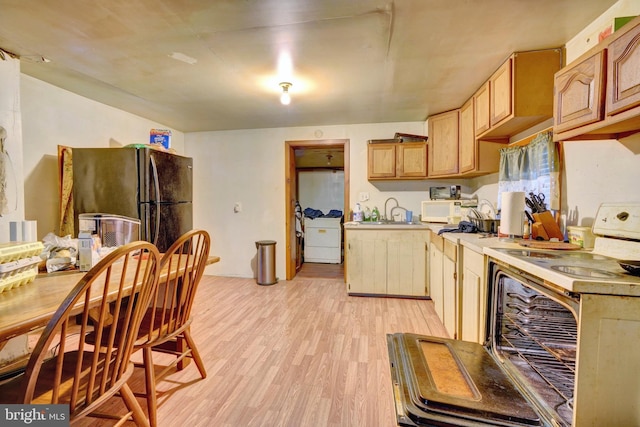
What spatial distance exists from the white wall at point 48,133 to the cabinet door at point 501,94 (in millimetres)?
3811

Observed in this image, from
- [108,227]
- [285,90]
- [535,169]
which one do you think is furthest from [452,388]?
[285,90]

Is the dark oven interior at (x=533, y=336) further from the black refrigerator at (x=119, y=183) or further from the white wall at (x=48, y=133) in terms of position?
the white wall at (x=48, y=133)

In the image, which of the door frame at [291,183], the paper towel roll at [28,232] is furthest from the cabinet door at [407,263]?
the paper towel roll at [28,232]

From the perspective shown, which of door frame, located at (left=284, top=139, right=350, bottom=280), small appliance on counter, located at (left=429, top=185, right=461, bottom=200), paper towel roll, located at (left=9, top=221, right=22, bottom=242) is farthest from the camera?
door frame, located at (left=284, top=139, right=350, bottom=280)

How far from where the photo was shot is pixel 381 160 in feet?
12.0

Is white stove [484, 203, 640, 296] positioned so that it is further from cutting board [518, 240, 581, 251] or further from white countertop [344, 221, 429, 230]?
white countertop [344, 221, 429, 230]

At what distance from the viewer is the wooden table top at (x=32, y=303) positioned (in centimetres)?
84

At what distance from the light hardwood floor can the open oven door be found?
1.84ft

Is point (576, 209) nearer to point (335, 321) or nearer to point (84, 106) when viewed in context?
point (335, 321)

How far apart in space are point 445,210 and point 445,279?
1190mm

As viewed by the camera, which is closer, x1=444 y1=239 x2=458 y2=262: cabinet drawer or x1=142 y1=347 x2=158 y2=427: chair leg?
x1=142 y1=347 x2=158 y2=427: chair leg

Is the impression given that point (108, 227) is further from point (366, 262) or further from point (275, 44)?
point (366, 262)

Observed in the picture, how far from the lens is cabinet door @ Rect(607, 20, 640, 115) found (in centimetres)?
107

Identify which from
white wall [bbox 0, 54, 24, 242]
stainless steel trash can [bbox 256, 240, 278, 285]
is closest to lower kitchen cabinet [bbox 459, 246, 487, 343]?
stainless steel trash can [bbox 256, 240, 278, 285]
